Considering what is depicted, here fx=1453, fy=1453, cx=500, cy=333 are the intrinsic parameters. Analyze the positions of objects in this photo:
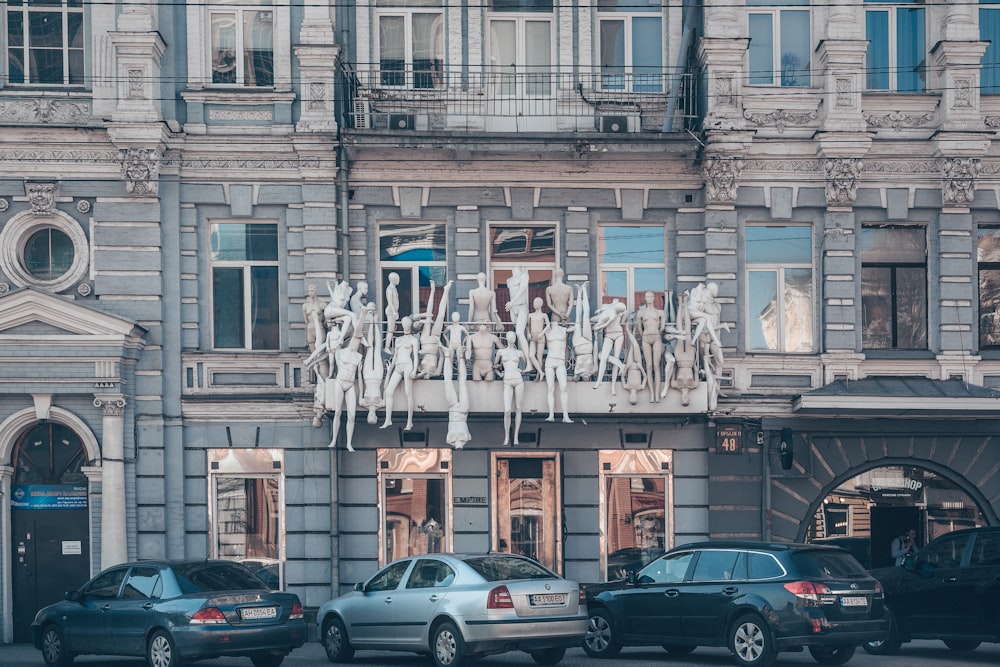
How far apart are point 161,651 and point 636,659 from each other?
6.24m

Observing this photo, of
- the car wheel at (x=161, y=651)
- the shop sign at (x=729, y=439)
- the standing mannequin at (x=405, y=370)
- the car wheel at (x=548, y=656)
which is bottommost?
the car wheel at (x=548, y=656)

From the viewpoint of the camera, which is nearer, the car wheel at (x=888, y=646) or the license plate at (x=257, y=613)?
the license plate at (x=257, y=613)

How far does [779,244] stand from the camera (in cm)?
2564

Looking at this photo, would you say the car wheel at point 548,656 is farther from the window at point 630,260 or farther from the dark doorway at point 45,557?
the dark doorway at point 45,557

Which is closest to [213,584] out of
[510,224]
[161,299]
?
[161,299]

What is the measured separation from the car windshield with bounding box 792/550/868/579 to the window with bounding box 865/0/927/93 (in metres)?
10.5

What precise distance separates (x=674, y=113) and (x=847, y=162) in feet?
10.2

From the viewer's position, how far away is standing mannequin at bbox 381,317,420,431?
929 inches

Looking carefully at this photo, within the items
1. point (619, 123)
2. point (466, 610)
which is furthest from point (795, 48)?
point (466, 610)

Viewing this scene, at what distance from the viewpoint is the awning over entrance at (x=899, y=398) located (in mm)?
23672

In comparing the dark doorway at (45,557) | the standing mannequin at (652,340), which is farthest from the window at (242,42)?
the dark doorway at (45,557)

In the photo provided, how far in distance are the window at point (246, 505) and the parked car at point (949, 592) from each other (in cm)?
1032

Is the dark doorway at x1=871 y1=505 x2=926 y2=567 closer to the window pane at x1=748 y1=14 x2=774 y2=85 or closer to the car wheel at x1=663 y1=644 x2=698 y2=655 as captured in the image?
the car wheel at x1=663 y1=644 x2=698 y2=655

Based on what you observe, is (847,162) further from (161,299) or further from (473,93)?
(161,299)
